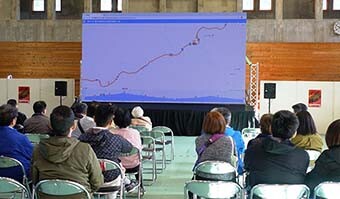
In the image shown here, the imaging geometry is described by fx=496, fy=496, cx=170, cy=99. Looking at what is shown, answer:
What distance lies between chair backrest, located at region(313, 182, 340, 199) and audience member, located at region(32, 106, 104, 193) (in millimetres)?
1609

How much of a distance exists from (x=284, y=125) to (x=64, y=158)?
5.74 ft

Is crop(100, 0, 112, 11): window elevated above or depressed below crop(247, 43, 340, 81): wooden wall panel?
above

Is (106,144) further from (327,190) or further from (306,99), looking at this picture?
(306,99)

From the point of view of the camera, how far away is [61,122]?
3654mm

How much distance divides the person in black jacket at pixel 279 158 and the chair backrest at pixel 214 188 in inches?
15.4

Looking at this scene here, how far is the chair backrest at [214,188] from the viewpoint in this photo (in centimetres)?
357

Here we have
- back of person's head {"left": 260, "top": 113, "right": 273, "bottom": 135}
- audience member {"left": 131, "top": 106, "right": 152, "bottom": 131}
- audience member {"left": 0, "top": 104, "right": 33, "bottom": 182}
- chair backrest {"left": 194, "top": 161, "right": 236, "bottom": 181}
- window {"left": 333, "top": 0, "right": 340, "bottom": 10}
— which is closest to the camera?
chair backrest {"left": 194, "top": 161, "right": 236, "bottom": 181}

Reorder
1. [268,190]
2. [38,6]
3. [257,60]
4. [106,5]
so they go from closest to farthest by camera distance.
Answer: [268,190] < [257,60] < [106,5] < [38,6]

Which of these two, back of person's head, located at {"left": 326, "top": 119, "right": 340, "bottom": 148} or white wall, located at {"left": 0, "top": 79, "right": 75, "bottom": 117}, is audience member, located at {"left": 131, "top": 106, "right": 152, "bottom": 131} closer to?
back of person's head, located at {"left": 326, "top": 119, "right": 340, "bottom": 148}

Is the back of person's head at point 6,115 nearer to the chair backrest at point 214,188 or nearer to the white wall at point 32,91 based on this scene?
the chair backrest at point 214,188

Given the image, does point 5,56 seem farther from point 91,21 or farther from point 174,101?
point 174,101

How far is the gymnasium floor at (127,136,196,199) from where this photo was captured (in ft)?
20.8

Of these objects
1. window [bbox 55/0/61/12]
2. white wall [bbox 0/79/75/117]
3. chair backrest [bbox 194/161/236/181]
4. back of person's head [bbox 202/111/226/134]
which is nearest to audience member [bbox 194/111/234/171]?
back of person's head [bbox 202/111/226/134]

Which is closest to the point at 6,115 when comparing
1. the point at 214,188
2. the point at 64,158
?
the point at 64,158
